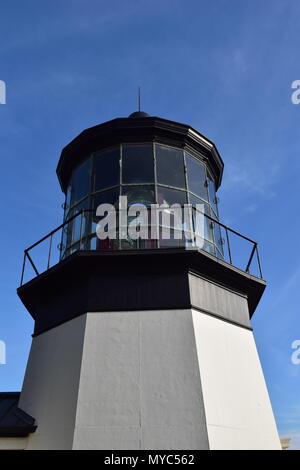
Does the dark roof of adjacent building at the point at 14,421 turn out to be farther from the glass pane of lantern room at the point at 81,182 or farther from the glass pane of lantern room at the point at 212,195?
the glass pane of lantern room at the point at 212,195

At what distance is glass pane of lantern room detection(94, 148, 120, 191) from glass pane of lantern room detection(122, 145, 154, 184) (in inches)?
6.9

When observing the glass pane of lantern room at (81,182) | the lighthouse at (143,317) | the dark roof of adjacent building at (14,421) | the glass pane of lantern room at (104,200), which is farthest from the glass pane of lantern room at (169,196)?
the dark roof of adjacent building at (14,421)

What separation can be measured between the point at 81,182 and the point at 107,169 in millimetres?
859

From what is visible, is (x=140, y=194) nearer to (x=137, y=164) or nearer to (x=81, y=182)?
(x=137, y=164)

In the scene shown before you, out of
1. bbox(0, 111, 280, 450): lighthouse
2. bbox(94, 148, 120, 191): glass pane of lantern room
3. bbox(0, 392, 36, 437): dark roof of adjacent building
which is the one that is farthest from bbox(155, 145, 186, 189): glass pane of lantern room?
bbox(0, 392, 36, 437): dark roof of adjacent building

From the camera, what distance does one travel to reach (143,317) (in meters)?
7.87

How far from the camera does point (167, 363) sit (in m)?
7.38

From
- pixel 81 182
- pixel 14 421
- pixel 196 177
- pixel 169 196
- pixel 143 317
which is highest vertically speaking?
pixel 81 182

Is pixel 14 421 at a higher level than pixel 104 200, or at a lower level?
lower

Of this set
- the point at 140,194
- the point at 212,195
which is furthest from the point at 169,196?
the point at 212,195

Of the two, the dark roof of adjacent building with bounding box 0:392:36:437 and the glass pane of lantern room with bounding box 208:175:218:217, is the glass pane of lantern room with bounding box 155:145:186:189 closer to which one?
the glass pane of lantern room with bounding box 208:175:218:217

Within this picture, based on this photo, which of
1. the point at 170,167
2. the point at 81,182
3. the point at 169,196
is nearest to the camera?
the point at 169,196

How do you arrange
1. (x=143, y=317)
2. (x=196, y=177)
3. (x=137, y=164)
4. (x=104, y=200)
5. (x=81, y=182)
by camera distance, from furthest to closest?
(x=81, y=182)
(x=196, y=177)
(x=137, y=164)
(x=104, y=200)
(x=143, y=317)

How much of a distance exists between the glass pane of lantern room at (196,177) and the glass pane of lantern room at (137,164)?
3.08ft
